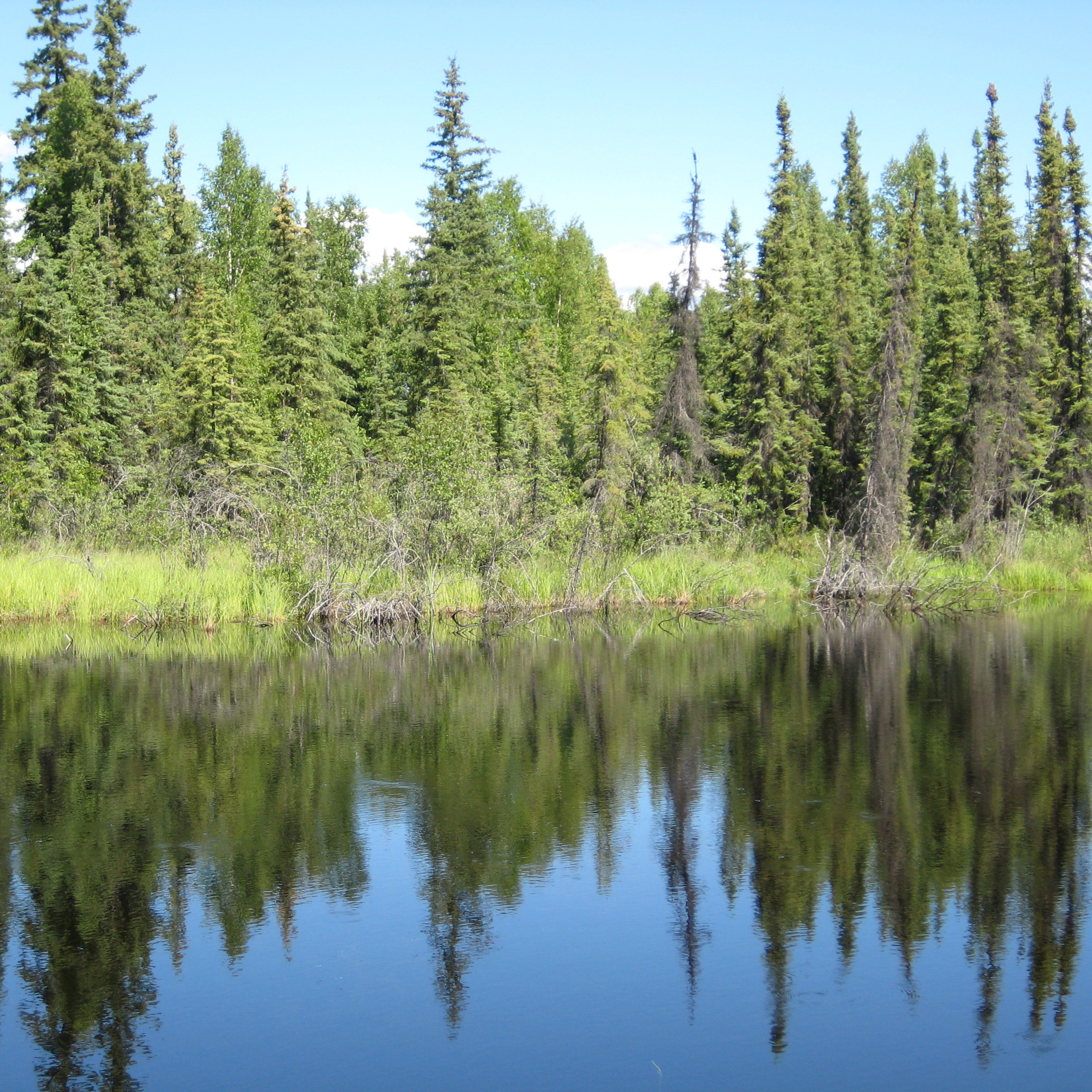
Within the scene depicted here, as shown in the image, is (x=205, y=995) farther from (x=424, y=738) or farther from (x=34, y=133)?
(x=34, y=133)

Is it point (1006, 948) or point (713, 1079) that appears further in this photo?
point (1006, 948)

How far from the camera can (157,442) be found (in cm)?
3612

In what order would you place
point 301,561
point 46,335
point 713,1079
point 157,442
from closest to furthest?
point 713,1079, point 301,561, point 46,335, point 157,442

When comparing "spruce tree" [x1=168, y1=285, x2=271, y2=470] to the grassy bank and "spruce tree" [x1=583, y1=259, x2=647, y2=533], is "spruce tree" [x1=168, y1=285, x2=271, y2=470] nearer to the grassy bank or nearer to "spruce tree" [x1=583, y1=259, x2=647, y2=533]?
the grassy bank

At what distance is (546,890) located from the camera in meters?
8.21

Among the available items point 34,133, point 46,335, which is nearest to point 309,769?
point 46,335

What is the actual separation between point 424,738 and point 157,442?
2610 centimetres

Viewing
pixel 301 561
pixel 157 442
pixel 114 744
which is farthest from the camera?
pixel 157 442

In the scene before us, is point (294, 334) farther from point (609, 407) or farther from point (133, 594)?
point (133, 594)

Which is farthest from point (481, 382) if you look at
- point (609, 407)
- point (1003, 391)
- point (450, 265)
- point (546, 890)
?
point (546, 890)

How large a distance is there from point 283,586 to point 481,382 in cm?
2255

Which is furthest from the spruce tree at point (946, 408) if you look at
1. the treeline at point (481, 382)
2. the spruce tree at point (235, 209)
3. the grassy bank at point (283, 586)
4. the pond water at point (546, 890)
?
the spruce tree at point (235, 209)

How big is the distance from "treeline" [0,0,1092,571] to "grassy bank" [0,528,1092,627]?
550mm

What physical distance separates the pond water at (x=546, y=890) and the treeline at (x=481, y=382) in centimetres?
942
